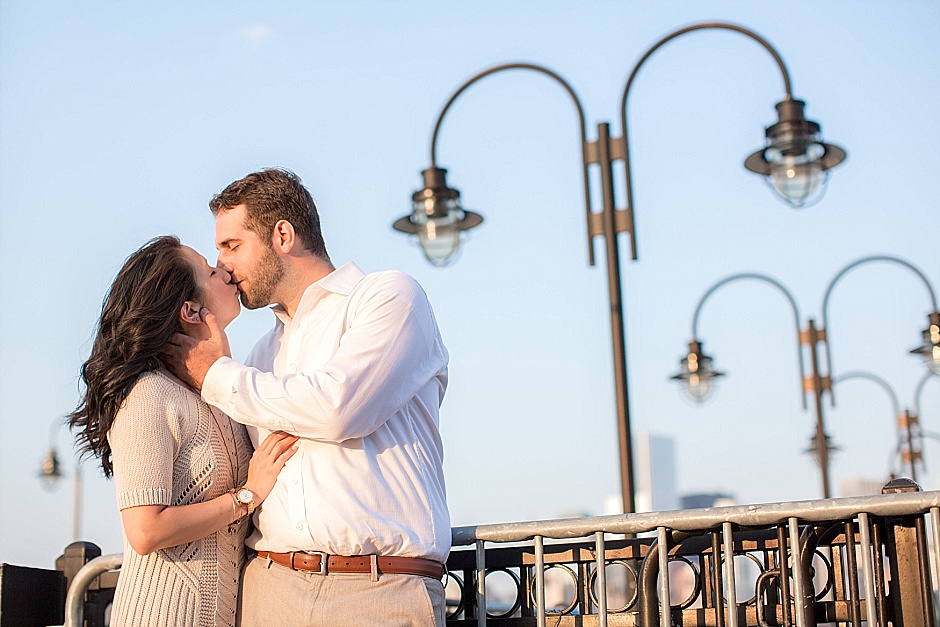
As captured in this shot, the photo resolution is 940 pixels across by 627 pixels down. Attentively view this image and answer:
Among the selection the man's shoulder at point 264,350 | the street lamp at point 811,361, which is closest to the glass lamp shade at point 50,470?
the street lamp at point 811,361

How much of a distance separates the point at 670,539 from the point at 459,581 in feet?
3.11

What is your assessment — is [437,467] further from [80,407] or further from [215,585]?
[80,407]

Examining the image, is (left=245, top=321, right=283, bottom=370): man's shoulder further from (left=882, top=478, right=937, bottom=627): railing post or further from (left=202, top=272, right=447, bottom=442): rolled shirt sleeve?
(left=882, top=478, right=937, bottom=627): railing post

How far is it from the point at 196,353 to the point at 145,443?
16.0 inches

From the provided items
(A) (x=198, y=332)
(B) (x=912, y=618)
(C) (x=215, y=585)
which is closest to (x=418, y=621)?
(C) (x=215, y=585)

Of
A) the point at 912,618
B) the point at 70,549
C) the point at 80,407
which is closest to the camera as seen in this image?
the point at 912,618

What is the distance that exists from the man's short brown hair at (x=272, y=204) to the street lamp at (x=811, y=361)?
493 inches

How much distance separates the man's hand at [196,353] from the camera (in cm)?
430

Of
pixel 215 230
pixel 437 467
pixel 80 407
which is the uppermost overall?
pixel 215 230

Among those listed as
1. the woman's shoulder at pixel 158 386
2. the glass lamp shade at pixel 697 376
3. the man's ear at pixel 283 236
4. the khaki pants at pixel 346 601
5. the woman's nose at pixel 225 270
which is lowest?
the khaki pants at pixel 346 601

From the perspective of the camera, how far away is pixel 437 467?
170 inches

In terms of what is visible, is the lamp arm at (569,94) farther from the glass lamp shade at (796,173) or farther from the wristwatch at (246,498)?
the wristwatch at (246,498)

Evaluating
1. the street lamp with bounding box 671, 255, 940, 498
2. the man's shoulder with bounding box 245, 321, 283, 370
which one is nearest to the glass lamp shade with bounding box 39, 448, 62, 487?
the street lamp with bounding box 671, 255, 940, 498

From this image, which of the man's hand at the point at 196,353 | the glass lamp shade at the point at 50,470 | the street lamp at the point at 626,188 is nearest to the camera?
the man's hand at the point at 196,353
